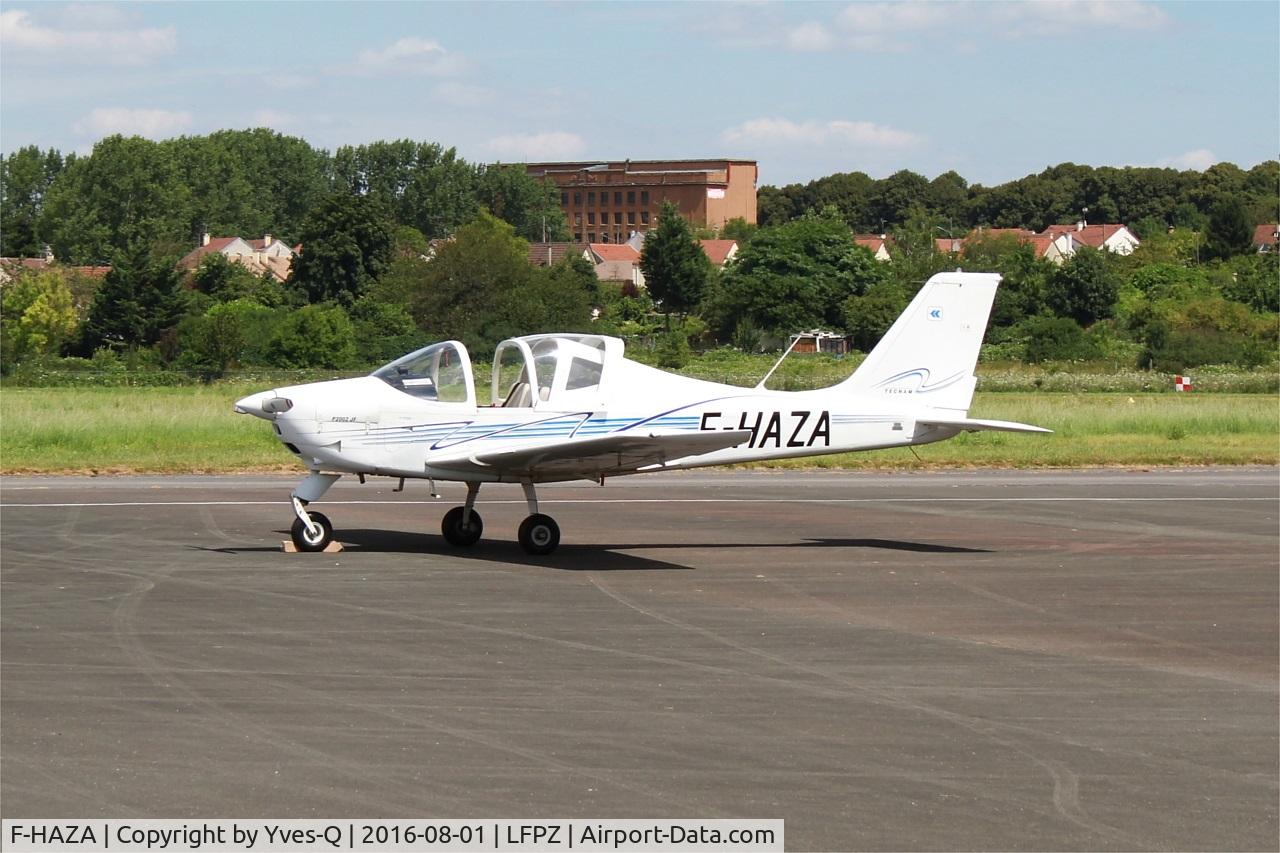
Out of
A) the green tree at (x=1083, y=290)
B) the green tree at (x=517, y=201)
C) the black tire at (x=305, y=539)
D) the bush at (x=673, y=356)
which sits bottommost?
the black tire at (x=305, y=539)

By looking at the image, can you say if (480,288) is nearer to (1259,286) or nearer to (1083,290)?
(1083,290)

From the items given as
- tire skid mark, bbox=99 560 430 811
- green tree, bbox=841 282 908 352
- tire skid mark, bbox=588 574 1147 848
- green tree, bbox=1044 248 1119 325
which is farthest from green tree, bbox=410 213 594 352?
tire skid mark, bbox=588 574 1147 848

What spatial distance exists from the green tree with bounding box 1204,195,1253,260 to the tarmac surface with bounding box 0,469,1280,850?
102 meters

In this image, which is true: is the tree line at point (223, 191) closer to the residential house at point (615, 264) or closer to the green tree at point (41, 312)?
the residential house at point (615, 264)

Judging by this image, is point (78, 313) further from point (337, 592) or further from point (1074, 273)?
point (337, 592)

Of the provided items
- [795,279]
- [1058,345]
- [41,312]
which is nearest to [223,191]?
[41,312]

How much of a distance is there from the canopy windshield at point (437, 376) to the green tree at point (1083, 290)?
67988 mm

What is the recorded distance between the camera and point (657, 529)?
53.3 feet

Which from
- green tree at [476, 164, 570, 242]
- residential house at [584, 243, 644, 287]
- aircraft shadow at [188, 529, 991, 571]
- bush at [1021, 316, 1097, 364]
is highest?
green tree at [476, 164, 570, 242]

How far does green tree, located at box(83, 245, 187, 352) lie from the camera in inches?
2534

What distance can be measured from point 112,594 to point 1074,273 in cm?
7150

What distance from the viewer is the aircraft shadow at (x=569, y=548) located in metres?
13.7

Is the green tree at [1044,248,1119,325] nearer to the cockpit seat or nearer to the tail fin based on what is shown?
the tail fin

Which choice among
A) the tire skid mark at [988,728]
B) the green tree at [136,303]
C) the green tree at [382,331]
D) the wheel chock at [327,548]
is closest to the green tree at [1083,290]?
the green tree at [382,331]
